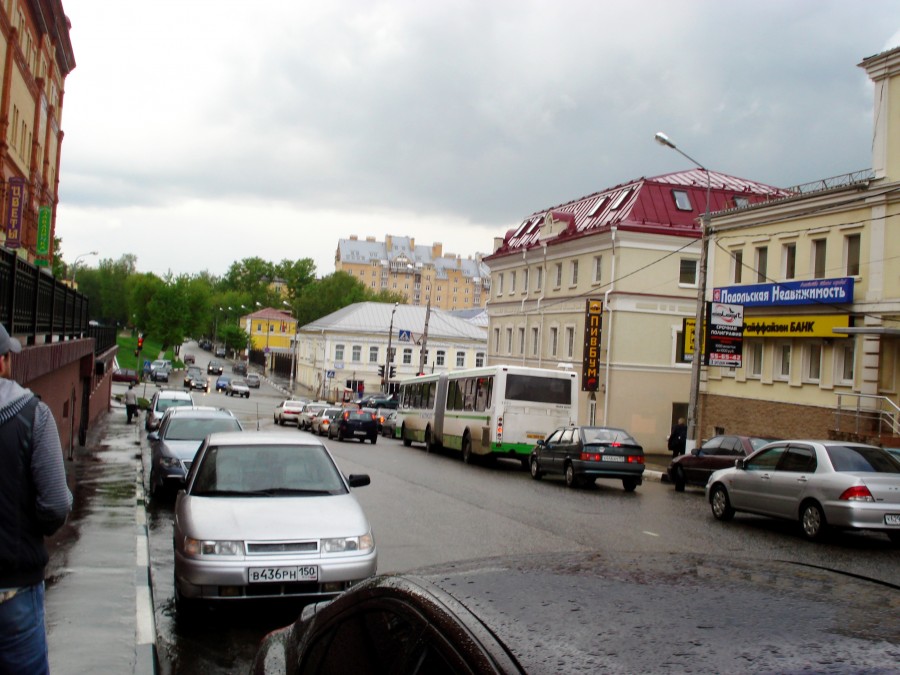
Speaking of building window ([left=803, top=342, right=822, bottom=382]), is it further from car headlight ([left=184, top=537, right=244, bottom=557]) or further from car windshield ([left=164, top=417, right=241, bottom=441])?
car headlight ([left=184, top=537, right=244, bottom=557])

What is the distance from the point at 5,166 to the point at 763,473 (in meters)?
28.3

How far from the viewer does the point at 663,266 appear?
44.4 meters

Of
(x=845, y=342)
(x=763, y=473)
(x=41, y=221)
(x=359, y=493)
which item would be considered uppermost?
(x=41, y=221)

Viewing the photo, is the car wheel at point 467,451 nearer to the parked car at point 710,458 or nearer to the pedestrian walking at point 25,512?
the parked car at point 710,458

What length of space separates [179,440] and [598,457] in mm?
10018

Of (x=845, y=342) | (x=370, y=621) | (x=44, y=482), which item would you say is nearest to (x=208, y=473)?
(x=44, y=482)

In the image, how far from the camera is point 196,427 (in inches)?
689

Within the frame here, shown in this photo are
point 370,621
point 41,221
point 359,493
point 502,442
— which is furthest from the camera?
point 41,221

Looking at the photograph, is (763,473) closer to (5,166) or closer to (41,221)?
(5,166)

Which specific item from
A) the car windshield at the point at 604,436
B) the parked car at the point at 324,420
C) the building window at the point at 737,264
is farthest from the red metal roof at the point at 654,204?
the car windshield at the point at 604,436

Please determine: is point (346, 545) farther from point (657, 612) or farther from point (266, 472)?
point (657, 612)

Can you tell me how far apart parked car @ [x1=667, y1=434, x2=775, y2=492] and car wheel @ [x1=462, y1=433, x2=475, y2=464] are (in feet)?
27.0

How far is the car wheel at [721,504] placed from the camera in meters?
16.8

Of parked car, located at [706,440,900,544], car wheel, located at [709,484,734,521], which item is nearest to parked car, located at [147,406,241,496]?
car wheel, located at [709,484,734,521]
